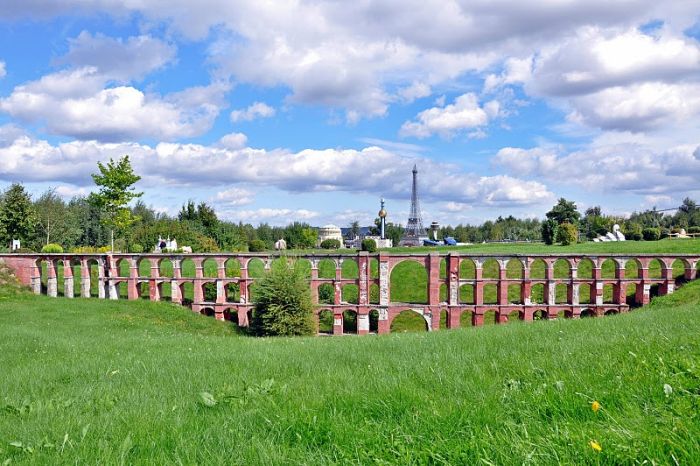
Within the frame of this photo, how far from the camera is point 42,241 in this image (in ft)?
214

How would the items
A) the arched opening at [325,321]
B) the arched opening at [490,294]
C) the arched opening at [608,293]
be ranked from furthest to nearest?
the arched opening at [490,294], the arched opening at [325,321], the arched opening at [608,293]

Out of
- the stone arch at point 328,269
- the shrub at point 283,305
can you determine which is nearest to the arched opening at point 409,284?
the stone arch at point 328,269

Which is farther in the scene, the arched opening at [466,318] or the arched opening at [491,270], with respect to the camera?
the arched opening at [491,270]

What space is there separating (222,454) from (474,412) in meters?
1.81

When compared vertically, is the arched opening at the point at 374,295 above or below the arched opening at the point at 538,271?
below

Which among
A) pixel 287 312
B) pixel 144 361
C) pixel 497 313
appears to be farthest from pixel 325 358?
pixel 497 313

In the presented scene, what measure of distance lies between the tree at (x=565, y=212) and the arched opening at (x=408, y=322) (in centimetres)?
3616

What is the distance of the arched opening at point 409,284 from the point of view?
43.3m

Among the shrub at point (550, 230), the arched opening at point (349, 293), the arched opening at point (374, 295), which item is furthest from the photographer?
the shrub at point (550, 230)

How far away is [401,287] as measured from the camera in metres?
45.3

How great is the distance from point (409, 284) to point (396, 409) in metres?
41.9

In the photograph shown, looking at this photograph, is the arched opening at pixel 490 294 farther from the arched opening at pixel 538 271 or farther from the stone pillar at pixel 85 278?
the stone pillar at pixel 85 278

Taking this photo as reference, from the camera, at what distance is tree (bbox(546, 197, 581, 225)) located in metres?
67.9

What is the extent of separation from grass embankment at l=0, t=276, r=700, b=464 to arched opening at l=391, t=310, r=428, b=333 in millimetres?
31035
